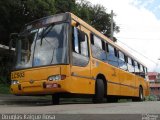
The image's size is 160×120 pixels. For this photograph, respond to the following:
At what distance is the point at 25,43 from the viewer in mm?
15750

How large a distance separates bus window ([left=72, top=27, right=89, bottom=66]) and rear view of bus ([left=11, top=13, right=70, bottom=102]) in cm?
44

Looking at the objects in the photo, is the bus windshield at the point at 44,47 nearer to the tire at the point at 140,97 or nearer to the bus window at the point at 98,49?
the bus window at the point at 98,49

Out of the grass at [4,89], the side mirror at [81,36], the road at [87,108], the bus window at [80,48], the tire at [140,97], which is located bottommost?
the road at [87,108]

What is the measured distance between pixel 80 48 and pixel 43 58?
1367mm

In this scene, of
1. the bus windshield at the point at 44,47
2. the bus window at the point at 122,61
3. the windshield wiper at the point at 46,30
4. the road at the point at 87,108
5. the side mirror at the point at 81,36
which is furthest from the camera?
the bus window at the point at 122,61

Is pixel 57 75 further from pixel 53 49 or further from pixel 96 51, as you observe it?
pixel 96 51

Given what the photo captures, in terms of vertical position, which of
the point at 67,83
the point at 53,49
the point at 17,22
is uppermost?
the point at 17,22

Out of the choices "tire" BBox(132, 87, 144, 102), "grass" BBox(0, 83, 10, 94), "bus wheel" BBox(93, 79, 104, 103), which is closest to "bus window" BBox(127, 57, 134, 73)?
"tire" BBox(132, 87, 144, 102)

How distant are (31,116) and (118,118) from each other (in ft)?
5.58

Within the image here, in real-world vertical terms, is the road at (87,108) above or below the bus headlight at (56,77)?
below

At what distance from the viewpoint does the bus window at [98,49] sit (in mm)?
16586

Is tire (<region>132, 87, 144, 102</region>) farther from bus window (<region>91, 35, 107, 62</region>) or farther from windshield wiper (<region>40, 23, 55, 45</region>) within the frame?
windshield wiper (<region>40, 23, 55, 45</region>)

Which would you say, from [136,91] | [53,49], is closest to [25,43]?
[53,49]

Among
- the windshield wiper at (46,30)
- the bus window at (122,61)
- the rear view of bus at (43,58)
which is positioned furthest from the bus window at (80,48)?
the bus window at (122,61)
